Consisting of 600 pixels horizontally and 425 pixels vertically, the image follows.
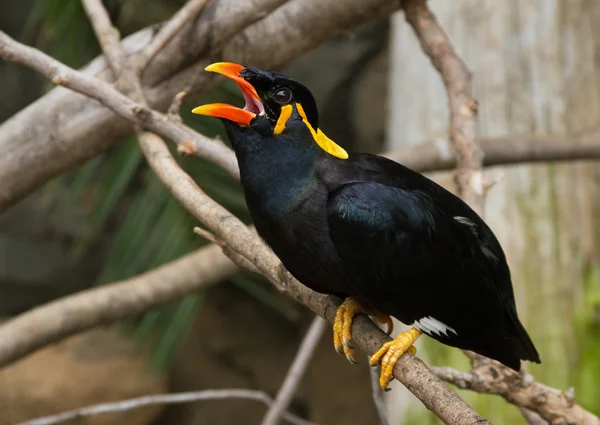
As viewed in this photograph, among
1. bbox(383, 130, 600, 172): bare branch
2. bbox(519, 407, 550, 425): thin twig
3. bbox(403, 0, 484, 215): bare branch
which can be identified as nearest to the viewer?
bbox(519, 407, 550, 425): thin twig

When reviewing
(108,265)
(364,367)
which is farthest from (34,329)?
(364,367)

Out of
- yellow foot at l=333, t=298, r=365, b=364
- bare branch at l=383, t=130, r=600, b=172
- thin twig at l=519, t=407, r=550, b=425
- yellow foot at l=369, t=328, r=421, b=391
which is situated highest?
bare branch at l=383, t=130, r=600, b=172

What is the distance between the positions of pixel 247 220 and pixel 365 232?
6.24 ft

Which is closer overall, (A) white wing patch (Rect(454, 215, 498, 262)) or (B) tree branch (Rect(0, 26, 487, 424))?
(B) tree branch (Rect(0, 26, 487, 424))

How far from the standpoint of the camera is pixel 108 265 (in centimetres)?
305

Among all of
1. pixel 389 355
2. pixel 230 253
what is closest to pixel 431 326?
pixel 389 355

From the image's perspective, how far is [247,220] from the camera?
304cm

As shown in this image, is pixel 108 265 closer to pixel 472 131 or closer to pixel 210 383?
pixel 210 383

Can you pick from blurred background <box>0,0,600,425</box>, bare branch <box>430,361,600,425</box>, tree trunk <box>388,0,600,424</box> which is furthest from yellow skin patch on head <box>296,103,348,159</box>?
tree trunk <box>388,0,600,424</box>

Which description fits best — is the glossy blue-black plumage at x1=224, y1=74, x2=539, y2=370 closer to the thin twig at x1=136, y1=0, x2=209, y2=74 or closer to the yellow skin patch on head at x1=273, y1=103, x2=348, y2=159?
the yellow skin patch on head at x1=273, y1=103, x2=348, y2=159

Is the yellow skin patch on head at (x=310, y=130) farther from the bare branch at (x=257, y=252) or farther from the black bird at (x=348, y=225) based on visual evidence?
the bare branch at (x=257, y=252)

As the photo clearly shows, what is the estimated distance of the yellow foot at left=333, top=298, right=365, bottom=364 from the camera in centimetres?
125

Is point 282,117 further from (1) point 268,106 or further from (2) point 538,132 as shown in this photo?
(2) point 538,132

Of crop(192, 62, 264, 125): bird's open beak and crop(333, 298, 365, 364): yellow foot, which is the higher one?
crop(192, 62, 264, 125): bird's open beak
